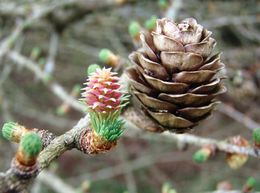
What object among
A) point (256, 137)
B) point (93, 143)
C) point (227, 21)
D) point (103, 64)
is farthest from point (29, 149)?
point (103, 64)

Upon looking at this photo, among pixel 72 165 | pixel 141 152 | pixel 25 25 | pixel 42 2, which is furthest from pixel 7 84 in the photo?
pixel 72 165

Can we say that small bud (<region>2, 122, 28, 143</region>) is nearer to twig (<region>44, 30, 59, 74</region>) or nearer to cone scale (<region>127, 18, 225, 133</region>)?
cone scale (<region>127, 18, 225, 133</region>)

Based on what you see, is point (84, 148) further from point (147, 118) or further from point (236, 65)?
point (236, 65)

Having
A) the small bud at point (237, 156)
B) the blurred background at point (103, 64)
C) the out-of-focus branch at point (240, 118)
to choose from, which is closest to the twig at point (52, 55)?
the blurred background at point (103, 64)

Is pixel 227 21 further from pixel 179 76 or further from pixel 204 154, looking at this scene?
pixel 179 76

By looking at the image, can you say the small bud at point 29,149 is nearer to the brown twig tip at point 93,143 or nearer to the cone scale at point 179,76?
the brown twig tip at point 93,143

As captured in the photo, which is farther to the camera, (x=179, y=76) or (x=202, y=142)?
(x=202, y=142)

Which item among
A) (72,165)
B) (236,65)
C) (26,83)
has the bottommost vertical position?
(72,165)
